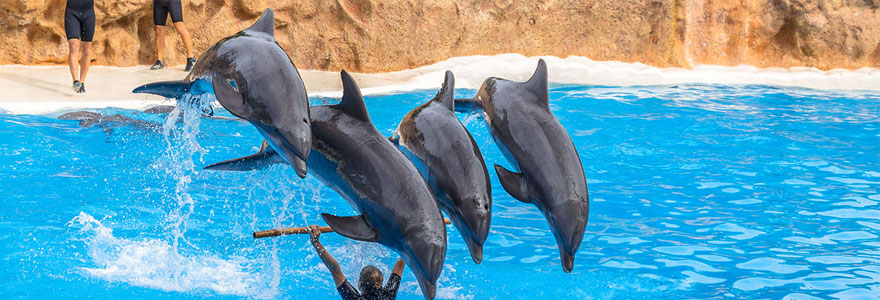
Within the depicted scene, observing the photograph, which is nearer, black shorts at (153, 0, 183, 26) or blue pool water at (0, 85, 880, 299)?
blue pool water at (0, 85, 880, 299)

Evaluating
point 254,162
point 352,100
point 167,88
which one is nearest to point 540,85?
point 352,100

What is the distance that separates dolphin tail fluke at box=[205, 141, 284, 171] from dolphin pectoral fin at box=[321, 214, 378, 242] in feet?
2.79

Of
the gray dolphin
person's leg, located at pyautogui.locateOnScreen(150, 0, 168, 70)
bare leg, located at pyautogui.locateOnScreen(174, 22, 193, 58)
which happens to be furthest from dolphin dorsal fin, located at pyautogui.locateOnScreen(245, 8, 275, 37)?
person's leg, located at pyautogui.locateOnScreen(150, 0, 168, 70)

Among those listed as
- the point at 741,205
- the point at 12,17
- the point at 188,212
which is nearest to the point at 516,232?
the point at 741,205

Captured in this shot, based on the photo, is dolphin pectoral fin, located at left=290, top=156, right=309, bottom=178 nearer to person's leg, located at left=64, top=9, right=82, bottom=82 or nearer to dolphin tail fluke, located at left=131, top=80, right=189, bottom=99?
dolphin tail fluke, located at left=131, top=80, right=189, bottom=99

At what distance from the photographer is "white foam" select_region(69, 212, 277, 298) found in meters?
5.26

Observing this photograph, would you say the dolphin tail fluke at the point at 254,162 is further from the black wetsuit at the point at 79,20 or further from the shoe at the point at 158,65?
the shoe at the point at 158,65

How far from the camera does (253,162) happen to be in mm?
3770

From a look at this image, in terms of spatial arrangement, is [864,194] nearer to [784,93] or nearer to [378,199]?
[378,199]

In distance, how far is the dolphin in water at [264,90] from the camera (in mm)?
2775

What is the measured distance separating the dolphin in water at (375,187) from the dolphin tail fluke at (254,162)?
46cm

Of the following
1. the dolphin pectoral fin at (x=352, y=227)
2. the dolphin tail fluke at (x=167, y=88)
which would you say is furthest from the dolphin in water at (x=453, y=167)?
the dolphin tail fluke at (x=167, y=88)

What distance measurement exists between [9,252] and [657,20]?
13.1m

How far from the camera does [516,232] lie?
653 cm
